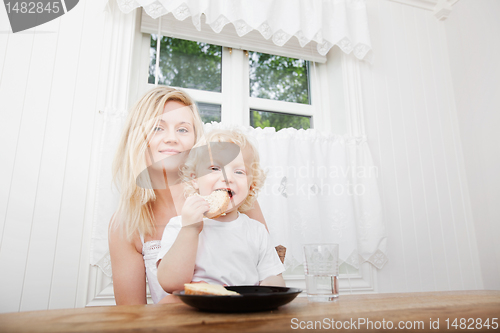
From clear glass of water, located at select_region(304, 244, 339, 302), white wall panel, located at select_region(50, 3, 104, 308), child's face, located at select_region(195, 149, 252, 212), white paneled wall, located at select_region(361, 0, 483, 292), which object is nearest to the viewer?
clear glass of water, located at select_region(304, 244, 339, 302)

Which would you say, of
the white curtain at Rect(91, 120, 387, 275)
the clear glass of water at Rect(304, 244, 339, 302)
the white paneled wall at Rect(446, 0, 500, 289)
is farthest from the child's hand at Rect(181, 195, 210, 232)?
the white paneled wall at Rect(446, 0, 500, 289)

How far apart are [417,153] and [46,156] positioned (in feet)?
6.49

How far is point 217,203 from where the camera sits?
3.11ft

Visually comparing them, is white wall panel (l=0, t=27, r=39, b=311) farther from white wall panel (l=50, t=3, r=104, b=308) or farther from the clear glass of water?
the clear glass of water

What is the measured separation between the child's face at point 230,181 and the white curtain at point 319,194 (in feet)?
1.53

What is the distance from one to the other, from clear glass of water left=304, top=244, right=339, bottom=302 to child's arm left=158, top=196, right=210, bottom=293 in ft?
1.02

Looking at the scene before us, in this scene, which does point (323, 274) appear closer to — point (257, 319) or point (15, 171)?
point (257, 319)

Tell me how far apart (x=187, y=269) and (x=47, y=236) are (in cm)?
80

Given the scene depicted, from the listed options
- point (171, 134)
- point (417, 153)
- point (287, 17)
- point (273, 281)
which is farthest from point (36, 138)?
point (417, 153)

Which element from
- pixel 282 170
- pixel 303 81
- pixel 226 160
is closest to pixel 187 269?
pixel 226 160

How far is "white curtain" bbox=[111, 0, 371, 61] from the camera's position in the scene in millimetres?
1565

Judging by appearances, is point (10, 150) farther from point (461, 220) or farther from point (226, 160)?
point (461, 220)

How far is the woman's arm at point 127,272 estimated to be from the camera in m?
1.11

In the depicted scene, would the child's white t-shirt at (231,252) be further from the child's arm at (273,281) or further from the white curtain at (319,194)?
the white curtain at (319,194)
